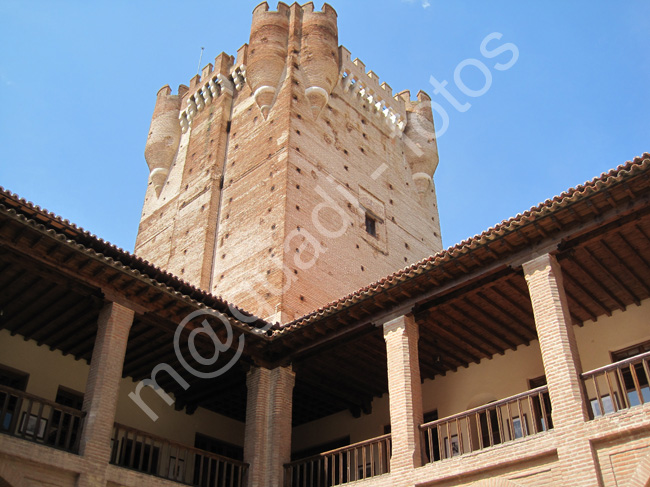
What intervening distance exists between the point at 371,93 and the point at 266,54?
182 inches

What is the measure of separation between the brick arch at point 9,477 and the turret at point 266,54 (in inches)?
546

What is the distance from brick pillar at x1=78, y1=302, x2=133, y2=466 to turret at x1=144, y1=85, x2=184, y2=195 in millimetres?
13627

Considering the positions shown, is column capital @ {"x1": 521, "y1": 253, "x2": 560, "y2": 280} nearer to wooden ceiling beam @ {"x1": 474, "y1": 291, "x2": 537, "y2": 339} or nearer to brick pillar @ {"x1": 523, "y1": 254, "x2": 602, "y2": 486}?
brick pillar @ {"x1": 523, "y1": 254, "x2": 602, "y2": 486}

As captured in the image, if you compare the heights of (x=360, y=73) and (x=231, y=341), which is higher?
(x=360, y=73)

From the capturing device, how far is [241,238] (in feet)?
61.3

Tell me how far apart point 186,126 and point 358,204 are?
749 cm

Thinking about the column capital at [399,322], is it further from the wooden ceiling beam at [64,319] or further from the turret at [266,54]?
the turret at [266,54]

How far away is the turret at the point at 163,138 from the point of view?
23688mm

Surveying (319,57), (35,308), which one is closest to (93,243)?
(35,308)

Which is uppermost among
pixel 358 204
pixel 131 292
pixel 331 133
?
pixel 331 133

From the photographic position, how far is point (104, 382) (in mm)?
9867

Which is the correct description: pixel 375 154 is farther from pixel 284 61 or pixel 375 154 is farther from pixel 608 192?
pixel 608 192

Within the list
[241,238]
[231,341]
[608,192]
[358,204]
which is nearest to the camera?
[608,192]

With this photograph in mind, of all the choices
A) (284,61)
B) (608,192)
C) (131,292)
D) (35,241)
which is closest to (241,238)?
(284,61)
